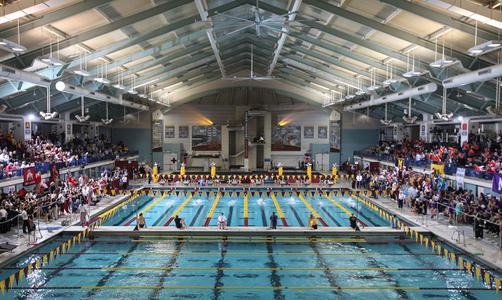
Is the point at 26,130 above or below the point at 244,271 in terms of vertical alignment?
above

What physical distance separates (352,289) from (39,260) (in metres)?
9.65

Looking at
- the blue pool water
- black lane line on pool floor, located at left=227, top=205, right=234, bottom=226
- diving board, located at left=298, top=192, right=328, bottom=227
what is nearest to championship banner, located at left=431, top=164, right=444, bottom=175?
diving board, located at left=298, top=192, right=328, bottom=227

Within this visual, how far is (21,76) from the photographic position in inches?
581

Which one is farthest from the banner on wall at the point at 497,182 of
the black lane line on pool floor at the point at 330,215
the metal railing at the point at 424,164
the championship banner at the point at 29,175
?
the championship banner at the point at 29,175

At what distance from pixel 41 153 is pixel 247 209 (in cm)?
1292

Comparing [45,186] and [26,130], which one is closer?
[45,186]

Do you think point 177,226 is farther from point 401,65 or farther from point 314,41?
point 401,65

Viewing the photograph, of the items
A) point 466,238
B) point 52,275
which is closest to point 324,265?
point 466,238

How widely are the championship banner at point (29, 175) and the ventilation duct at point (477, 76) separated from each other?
19365mm

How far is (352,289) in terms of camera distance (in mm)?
11117

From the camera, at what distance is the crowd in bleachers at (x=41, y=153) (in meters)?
19.9

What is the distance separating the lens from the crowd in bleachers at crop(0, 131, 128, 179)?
19.9 metres

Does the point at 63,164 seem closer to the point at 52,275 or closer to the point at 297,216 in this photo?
the point at 52,275

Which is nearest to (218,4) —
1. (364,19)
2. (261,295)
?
(364,19)
